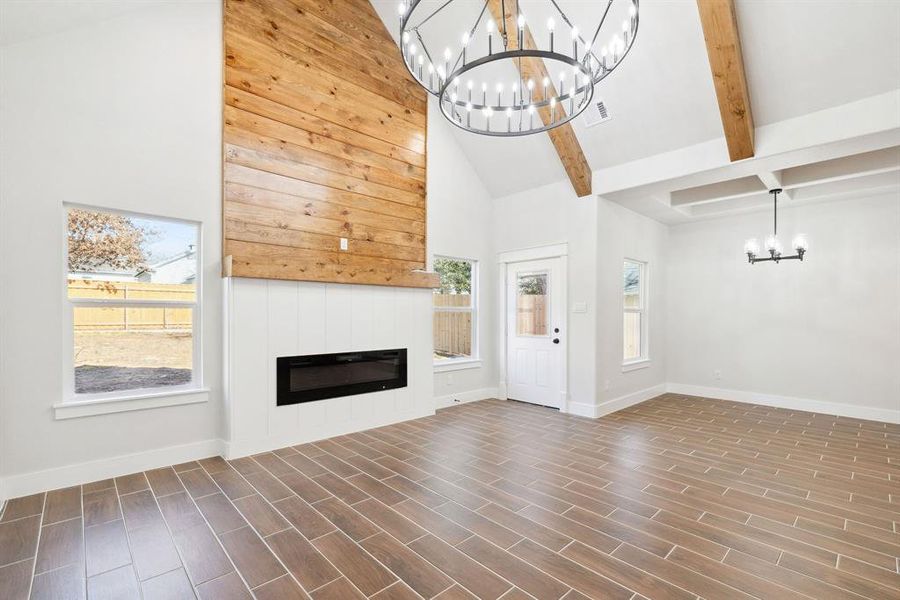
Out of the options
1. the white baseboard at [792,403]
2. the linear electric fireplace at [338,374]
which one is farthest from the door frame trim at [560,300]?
the white baseboard at [792,403]

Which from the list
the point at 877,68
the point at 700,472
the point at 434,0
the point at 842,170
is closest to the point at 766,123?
the point at 877,68

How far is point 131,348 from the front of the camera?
138 inches

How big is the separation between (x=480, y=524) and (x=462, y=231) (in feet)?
13.5

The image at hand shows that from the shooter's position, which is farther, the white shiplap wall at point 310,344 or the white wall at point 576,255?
the white wall at point 576,255

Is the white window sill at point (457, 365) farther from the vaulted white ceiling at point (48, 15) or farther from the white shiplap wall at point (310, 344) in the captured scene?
the vaulted white ceiling at point (48, 15)

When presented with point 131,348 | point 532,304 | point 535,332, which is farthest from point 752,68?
point 131,348

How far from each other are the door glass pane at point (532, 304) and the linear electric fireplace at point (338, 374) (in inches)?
76.6

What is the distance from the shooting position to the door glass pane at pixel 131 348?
328cm

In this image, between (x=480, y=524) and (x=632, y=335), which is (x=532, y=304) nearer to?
(x=632, y=335)

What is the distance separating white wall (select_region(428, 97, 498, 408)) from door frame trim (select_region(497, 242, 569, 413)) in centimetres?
12

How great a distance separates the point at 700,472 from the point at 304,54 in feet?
17.5

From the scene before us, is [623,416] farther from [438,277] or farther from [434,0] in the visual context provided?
[434,0]

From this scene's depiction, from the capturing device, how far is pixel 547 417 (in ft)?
16.9

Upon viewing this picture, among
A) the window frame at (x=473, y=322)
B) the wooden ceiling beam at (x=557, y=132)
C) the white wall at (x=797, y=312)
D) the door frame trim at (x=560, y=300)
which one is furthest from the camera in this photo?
the window frame at (x=473, y=322)
